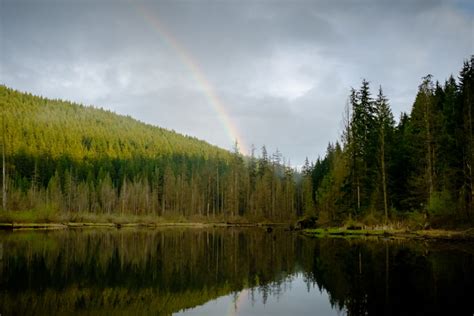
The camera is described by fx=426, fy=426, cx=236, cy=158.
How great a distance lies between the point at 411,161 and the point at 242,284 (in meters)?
41.4

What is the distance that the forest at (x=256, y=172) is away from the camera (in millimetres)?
46781

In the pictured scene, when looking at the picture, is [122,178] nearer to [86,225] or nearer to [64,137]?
[64,137]

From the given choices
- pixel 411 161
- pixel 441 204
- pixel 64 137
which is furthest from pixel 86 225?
pixel 64 137

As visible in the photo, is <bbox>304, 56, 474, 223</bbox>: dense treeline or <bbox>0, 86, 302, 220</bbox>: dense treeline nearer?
<bbox>304, 56, 474, 223</bbox>: dense treeline

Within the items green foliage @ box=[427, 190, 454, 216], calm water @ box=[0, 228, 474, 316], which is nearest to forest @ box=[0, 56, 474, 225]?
green foliage @ box=[427, 190, 454, 216]

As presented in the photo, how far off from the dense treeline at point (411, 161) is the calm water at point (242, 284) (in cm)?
2013

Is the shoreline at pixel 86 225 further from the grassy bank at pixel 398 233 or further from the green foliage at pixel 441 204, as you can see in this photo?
the green foliage at pixel 441 204

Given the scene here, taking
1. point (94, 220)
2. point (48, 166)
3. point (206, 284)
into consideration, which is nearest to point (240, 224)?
point (94, 220)

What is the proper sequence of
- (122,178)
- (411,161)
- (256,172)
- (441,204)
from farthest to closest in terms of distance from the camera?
(122,178), (256,172), (411,161), (441,204)

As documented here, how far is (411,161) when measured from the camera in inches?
2069

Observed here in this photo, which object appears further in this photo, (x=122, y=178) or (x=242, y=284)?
(x=122, y=178)

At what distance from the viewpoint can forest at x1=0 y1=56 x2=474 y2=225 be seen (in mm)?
46781

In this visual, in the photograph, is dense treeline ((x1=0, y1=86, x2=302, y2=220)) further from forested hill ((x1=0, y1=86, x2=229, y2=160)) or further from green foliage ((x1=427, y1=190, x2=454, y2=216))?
green foliage ((x1=427, y1=190, x2=454, y2=216))

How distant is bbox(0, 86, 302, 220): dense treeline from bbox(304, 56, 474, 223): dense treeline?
4508cm
